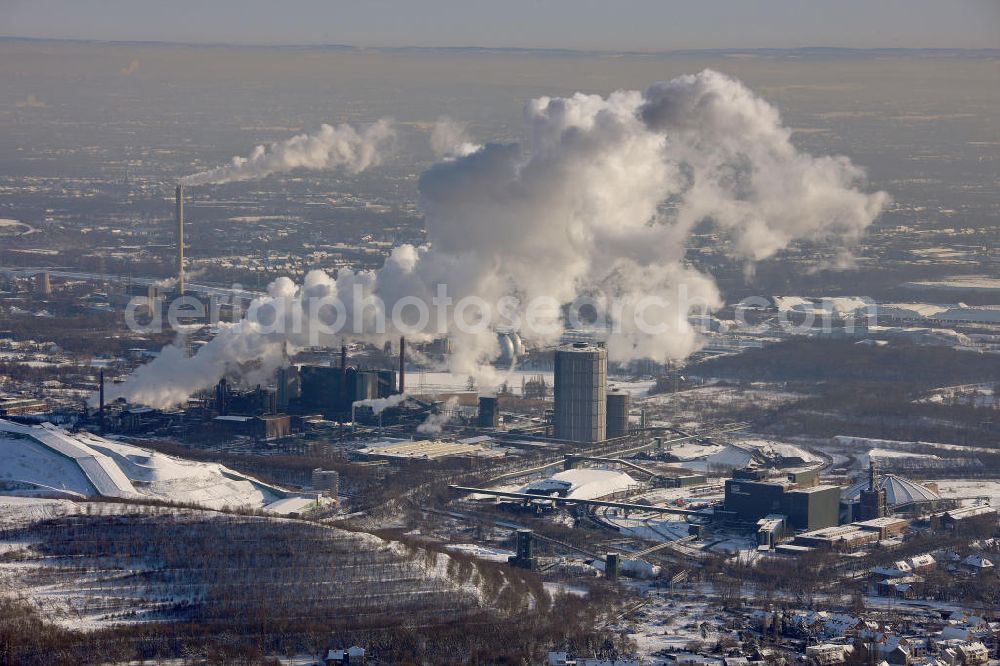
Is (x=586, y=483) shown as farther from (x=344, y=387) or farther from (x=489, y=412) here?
(x=344, y=387)

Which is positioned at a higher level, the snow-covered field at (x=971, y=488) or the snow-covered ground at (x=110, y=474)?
the snow-covered ground at (x=110, y=474)

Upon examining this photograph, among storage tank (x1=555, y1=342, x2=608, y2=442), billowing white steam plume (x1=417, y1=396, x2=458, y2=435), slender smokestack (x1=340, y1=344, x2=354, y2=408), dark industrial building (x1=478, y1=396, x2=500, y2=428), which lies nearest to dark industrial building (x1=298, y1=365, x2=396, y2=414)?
slender smokestack (x1=340, y1=344, x2=354, y2=408)

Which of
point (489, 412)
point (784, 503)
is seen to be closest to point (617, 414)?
point (489, 412)

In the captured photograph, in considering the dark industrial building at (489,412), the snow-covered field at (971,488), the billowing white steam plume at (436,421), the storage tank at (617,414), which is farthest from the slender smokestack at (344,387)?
the snow-covered field at (971,488)

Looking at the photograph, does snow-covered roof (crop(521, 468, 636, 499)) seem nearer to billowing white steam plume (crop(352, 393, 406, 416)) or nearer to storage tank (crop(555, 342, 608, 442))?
storage tank (crop(555, 342, 608, 442))

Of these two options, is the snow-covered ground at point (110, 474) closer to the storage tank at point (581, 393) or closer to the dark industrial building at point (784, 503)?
the dark industrial building at point (784, 503)
